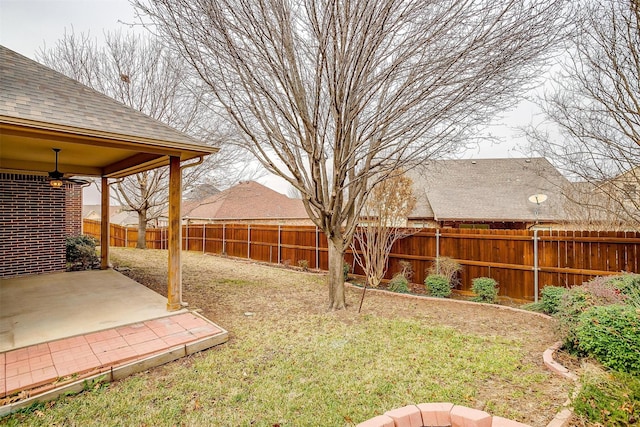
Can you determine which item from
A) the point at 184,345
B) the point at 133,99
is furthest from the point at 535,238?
the point at 133,99

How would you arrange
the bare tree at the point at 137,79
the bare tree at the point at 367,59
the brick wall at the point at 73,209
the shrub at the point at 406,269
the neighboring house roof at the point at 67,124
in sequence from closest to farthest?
the neighboring house roof at the point at 67,124 → the bare tree at the point at 367,59 → the shrub at the point at 406,269 → the brick wall at the point at 73,209 → the bare tree at the point at 137,79

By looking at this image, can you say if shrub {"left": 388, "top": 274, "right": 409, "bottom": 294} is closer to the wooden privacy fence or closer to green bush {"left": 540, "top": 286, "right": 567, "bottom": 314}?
the wooden privacy fence

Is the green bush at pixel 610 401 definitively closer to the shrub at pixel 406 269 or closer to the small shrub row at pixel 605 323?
the small shrub row at pixel 605 323

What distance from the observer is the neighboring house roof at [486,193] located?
15.5 meters

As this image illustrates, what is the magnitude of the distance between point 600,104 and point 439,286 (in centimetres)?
457

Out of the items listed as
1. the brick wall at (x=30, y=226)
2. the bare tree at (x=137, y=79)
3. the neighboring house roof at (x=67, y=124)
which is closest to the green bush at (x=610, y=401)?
the neighboring house roof at (x=67, y=124)

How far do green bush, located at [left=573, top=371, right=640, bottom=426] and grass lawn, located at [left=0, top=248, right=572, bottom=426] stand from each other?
30 cm

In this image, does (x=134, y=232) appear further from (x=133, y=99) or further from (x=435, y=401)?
(x=435, y=401)

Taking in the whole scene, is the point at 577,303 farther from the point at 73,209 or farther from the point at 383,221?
the point at 73,209

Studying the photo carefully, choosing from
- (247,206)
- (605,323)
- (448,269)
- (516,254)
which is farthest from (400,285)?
(247,206)

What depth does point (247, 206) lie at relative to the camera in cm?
2755

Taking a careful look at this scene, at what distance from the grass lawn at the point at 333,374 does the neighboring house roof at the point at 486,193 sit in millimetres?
11015

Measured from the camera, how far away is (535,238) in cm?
697

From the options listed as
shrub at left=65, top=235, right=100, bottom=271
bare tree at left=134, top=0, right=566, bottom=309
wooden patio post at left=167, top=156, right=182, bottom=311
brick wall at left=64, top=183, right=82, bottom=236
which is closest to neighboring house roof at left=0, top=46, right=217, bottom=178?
wooden patio post at left=167, top=156, right=182, bottom=311
